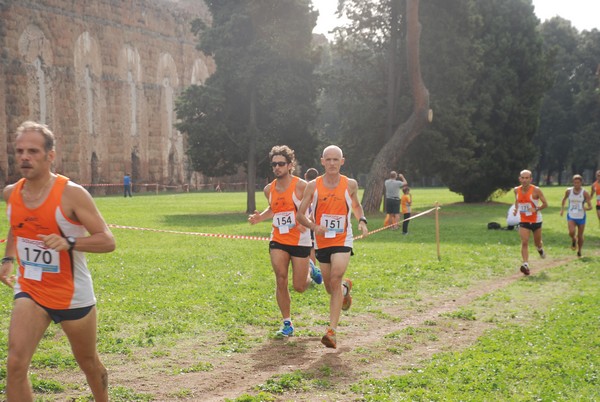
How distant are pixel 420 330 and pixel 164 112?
59820 millimetres

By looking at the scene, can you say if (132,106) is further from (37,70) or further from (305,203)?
(305,203)

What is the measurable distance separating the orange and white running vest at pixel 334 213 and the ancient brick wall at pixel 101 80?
42.6 metres

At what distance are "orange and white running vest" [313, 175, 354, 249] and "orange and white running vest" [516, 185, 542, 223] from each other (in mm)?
6589

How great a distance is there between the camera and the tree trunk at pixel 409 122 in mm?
30438

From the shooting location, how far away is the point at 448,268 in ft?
48.8

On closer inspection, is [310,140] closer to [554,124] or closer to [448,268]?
[448,268]

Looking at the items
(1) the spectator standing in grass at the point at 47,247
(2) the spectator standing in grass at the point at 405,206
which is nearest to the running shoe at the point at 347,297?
(1) the spectator standing in grass at the point at 47,247

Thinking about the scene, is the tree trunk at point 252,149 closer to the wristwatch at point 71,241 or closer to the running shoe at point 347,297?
the running shoe at point 347,297

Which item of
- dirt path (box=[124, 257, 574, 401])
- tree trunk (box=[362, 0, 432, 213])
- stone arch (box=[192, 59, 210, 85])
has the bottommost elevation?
dirt path (box=[124, 257, 574, 401])

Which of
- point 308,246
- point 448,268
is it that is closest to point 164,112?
point 448,268

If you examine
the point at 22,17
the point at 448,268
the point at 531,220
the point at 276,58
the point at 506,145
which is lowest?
the point at 448,268

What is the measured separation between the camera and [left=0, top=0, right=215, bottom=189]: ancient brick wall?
49312mm

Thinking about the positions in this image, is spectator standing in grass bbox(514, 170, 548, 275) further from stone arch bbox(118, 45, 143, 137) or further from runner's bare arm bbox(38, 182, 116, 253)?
stone arch bbox(118, 45, 143, 137)

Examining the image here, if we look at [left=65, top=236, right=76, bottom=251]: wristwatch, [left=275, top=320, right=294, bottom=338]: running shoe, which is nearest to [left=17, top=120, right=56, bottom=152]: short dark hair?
[left=65, top=236, right=76, bottom=251]: wristwatch
